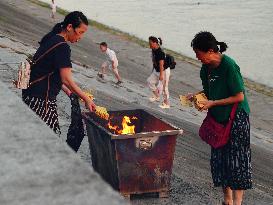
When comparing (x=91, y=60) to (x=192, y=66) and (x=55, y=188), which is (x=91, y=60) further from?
(x=55, y=188)

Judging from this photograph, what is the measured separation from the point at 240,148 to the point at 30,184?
3.78 m

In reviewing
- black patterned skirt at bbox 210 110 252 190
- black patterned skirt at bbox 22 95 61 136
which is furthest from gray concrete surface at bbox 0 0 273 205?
black patterned skirt at bbox 22 95 61 136

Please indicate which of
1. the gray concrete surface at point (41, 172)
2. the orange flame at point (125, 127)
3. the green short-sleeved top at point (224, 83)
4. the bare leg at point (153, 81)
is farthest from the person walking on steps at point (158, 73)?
the gray concrete surface at point (41, 172)

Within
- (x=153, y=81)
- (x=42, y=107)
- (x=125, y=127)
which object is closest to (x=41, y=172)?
(x=42, y=107)

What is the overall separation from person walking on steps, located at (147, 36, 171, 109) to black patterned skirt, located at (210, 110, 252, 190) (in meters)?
6.77

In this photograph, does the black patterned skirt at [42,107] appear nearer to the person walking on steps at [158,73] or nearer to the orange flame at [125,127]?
the orange flame at [125,127]

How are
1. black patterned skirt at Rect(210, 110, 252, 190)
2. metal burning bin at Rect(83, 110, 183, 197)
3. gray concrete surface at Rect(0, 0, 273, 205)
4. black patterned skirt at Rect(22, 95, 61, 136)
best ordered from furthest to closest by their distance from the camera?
gray concrete surface at Rect(0, 0, 273, 205), metal burning bin at Rect(83, 110, 183, 197), black patterned skirt at Rect(22, 95, 61, 136), black patterned skirt at Rect(210, 110, 252, 190)

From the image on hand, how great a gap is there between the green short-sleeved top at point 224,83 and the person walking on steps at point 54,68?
1185 mm

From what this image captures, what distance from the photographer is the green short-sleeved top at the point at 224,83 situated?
192 inches

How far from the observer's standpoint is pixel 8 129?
5.98 feet

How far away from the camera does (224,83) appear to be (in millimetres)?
4992

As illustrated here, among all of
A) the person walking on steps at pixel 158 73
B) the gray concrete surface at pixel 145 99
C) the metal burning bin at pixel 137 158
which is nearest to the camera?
the metal burning bin at pixel 137 158

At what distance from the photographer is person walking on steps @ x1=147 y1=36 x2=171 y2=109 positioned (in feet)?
38.7

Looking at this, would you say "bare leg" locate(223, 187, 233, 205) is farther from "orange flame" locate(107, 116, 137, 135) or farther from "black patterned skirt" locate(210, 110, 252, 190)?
"orange flame" locate(107, 116, 137, 135)
